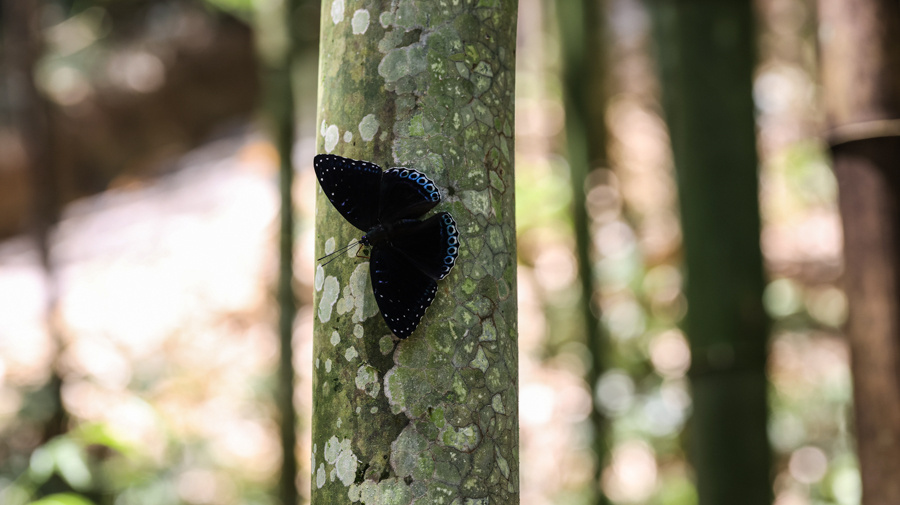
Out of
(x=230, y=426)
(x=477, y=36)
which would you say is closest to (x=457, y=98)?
(x=477, y=36)

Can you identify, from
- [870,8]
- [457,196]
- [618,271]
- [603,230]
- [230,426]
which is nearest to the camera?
[457,196]

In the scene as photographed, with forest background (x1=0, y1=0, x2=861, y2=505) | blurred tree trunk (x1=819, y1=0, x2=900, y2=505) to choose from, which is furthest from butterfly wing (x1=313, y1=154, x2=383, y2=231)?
forest background (x1=0, y1=0, x2=861, y2=505)

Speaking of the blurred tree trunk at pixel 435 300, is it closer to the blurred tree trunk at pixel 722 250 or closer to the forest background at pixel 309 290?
the blurred tree trunk at pixel 722 250

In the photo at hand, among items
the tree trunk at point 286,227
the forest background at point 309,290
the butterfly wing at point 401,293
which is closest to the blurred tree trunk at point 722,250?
the forest background at point 309,290

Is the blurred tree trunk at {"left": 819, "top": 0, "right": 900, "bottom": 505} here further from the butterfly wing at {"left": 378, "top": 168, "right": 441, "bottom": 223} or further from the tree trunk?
the tree trunk

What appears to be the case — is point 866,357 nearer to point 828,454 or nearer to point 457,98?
point 457,98

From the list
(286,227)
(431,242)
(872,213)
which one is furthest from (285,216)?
(431,242)
